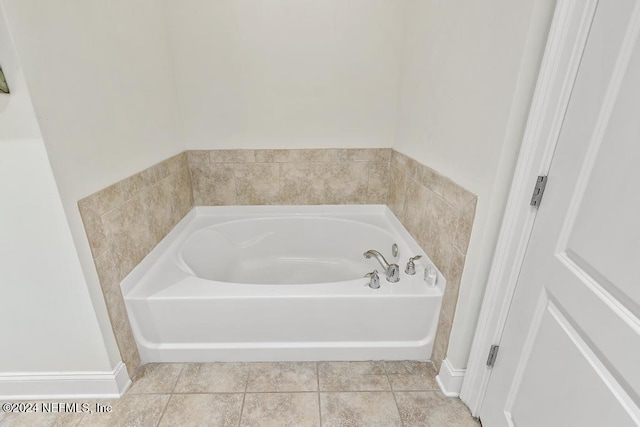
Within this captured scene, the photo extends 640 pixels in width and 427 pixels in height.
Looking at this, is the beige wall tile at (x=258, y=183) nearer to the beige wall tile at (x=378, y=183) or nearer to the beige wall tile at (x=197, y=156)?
the beige wall tile at (x=197, y=156)

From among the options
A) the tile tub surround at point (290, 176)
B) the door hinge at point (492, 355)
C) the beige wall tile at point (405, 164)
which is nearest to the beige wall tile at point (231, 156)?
the tile tub surround at point (290, 176)

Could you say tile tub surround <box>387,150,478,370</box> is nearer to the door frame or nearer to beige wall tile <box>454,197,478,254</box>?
beige wall tile <box>454,197,478,254</box>

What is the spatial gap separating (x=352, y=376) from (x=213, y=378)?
67 cm

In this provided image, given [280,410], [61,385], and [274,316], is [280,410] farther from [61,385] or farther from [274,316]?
[61,385]

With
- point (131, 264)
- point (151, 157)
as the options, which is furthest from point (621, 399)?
point (151, 157)

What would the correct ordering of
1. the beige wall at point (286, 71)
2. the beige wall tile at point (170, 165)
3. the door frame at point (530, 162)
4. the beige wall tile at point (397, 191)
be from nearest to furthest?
the door frame at point (530, 162)
the beige wall tile at point (170, 165)
the beige wall at point (286, 71)
the beige wall tile at point (397, 191)

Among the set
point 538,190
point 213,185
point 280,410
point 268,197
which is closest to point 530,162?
point 538,190

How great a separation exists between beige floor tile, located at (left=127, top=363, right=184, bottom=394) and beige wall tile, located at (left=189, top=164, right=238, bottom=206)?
3.89 ft

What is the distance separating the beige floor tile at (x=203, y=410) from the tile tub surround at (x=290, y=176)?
1.35 metres

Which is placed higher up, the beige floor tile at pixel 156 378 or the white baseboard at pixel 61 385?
the white baseboard at pixel 61 385

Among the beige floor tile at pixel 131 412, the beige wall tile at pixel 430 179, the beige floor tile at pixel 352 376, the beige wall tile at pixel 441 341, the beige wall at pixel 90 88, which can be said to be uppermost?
the beige wall at pixel 90 88

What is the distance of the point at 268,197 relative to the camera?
2.35 metres

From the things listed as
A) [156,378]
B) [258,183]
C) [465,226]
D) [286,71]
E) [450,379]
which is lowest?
[156,378]

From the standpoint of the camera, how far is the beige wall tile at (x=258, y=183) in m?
2.27
